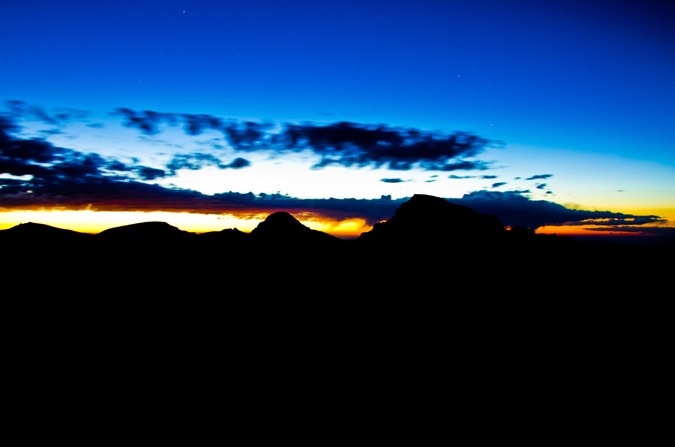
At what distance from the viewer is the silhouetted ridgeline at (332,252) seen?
92375 mm

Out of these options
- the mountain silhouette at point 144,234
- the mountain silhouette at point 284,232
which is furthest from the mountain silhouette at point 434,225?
the mountain silhouette at point 144,234

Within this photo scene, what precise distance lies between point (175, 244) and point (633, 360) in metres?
116

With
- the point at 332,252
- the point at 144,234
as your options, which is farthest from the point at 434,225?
the point at 144,234

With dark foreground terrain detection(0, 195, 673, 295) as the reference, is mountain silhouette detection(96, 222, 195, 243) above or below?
above

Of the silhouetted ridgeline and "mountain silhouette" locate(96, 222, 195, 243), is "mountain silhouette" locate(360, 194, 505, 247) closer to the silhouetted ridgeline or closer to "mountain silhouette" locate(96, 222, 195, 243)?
the silhouetted ridgeline

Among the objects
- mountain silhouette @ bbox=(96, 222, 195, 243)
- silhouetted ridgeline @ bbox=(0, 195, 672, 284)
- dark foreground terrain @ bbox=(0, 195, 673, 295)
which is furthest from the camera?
mountain silhouette @ bbox=(96, 222, 195, 243)

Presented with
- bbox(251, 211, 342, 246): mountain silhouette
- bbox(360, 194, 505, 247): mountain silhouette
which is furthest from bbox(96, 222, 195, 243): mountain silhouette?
bbox(360, 194, 505, 247): mountain silhouette

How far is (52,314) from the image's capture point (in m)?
64.2

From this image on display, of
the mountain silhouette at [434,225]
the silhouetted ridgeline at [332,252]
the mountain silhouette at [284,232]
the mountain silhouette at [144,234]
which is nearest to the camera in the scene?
the silhouetted ridgeline at [332,252]

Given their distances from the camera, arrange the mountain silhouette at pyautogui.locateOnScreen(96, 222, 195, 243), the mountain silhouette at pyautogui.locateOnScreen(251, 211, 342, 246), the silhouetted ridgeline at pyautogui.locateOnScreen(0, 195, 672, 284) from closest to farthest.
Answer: the silhouetted ridgeline at pyautogui.locateOnScreen(0, 195, 672, 284)
the mountain silhouette at pyautogui.locateOnScreen(96, 222, 195, 243)
the mountain silhouette at pyautogui.locateOnScreen(251, 211, 342, 246)

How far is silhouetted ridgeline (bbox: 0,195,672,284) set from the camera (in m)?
92.4

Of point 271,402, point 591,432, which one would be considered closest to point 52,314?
point 271,402

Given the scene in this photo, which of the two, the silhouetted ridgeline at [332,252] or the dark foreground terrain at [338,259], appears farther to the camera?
the silhouetted ridgeline at [332,252]

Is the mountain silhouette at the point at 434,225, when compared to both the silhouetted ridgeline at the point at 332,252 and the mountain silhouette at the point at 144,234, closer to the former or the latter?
the silhouetted ridgeline at the point at 332,252
